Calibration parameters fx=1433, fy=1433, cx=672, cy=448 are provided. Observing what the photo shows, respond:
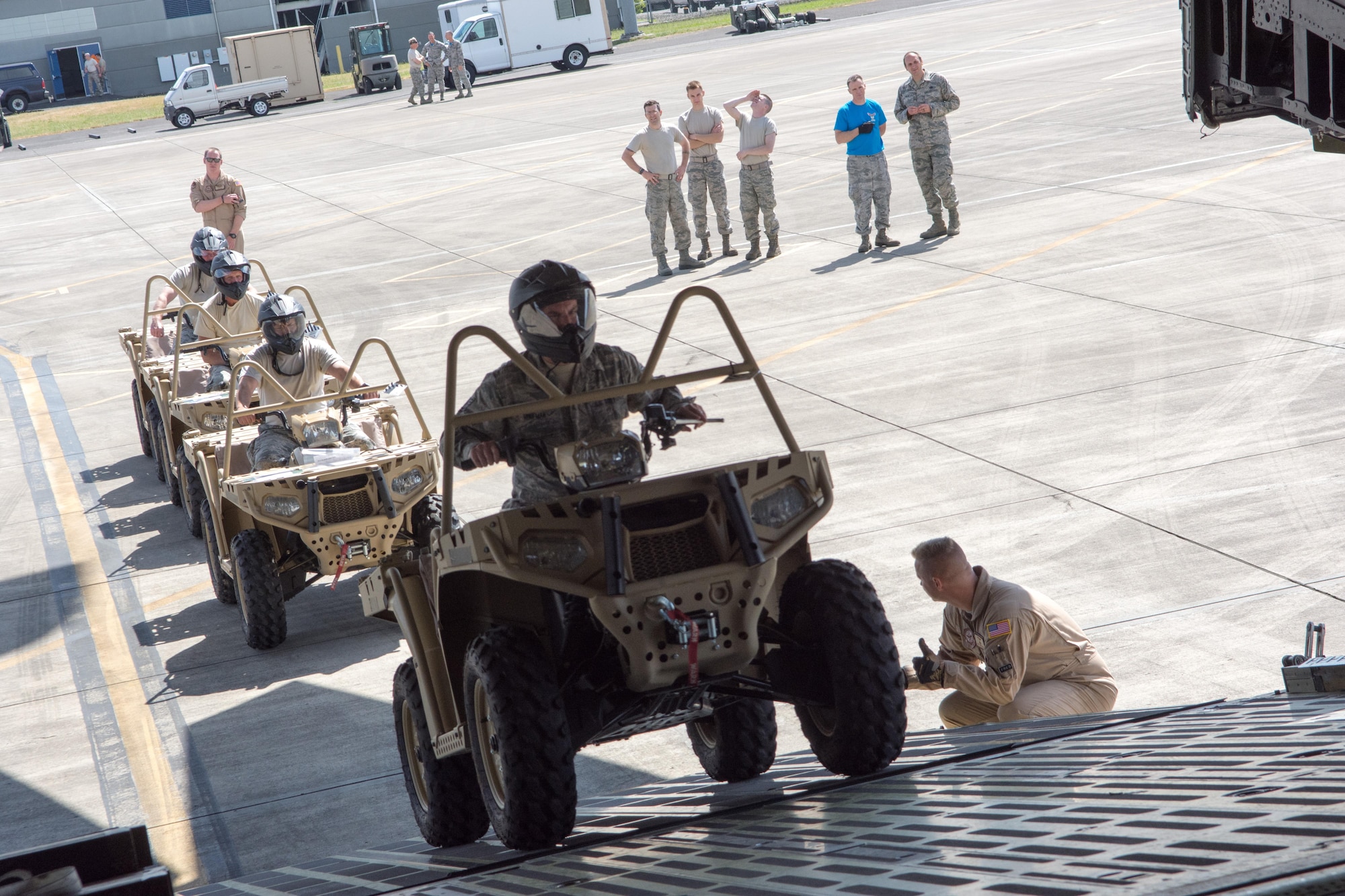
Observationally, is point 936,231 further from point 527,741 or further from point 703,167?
point 527,741

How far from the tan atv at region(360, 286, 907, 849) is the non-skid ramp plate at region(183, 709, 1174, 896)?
0.85 ft

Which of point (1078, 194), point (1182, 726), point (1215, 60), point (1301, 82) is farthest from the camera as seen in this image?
point (1078, 194)

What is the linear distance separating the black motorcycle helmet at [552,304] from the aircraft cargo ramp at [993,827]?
5.71ft

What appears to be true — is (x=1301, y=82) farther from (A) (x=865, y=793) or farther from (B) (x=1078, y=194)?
(B) (x=1078, y=194)

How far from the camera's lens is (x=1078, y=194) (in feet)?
66.3

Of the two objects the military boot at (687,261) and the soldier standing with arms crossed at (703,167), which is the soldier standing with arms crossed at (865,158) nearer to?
the soldier standing with arms crossed at (703,167)

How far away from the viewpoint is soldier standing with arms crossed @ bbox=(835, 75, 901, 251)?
17.6 metres

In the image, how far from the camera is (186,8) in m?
67.5

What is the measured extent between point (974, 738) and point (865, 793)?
42.7 inches

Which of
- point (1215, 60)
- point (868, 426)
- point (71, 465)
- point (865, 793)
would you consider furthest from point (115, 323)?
point (865, 793)

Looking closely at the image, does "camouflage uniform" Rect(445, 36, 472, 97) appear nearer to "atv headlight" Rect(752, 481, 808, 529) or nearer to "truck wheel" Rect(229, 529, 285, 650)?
"truck wheel" Rect(229, 529, 285, 650)

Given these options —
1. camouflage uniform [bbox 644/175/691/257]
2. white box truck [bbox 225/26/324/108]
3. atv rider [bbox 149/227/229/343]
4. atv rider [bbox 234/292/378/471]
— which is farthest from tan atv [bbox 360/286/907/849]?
white box truck [bbox 225/26/324/108]

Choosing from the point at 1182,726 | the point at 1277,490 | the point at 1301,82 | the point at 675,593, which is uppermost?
the point at 1301,82

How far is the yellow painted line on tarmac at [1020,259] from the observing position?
14789mm
